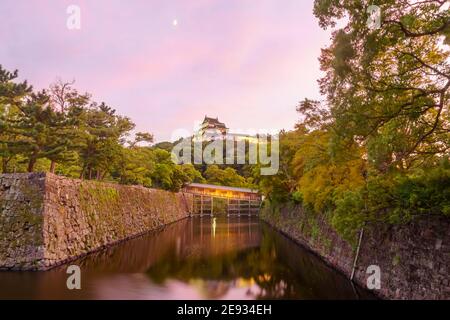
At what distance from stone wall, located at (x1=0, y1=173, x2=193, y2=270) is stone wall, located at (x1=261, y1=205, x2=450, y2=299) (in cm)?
995

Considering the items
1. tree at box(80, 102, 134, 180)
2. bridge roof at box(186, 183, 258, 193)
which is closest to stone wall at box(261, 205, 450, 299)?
tree at box(80, 102, 134, 180)

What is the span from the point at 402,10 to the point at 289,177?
55.7 ft

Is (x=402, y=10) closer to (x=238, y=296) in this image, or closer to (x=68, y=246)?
(x=238, y=296)

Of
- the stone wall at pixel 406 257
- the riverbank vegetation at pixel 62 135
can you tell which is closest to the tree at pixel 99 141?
the riverbank vegetation at pixel 62 135

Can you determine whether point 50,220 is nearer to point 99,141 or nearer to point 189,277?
point 189,277

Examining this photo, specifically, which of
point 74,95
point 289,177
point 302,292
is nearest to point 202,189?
point 289,177

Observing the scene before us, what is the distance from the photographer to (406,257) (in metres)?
7.46

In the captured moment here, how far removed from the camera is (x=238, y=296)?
8.82 metres

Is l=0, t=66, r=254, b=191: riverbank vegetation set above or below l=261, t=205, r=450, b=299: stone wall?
above

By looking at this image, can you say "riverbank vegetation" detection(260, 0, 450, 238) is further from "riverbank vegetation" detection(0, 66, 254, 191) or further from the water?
"riverbank vegetation" detection(0, 66, 254, 191)

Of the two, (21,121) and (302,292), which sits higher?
(21,121)

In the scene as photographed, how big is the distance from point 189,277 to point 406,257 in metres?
6.54

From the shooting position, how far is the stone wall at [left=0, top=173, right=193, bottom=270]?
1045 cm

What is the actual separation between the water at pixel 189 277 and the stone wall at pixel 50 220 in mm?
579
